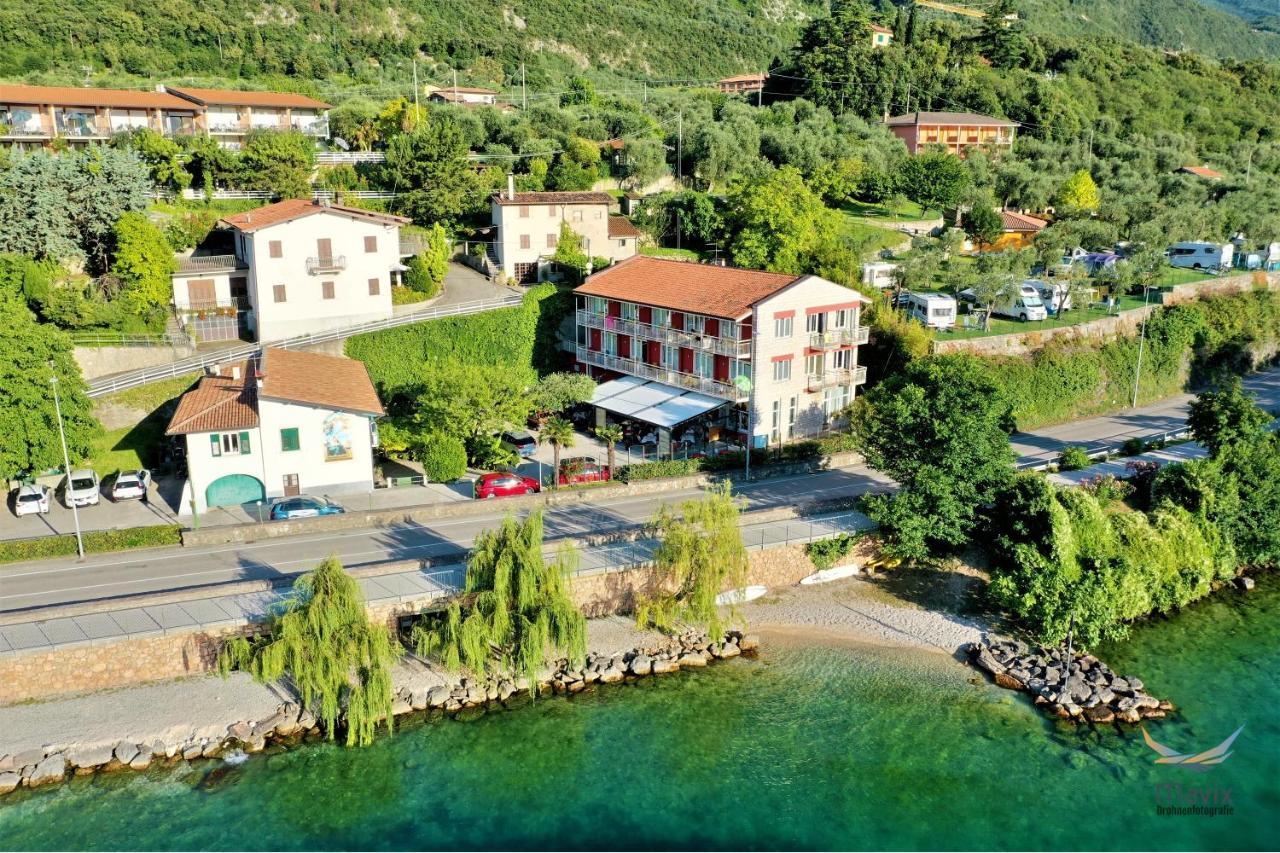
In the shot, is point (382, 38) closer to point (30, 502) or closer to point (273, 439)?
point (273, 439)

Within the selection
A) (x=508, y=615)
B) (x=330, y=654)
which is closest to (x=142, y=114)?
(x=330, y=654)

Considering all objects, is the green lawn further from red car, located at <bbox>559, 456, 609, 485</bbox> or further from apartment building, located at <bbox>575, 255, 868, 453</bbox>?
red car, located at <bbox>559, 456, 609, 485</bbox>

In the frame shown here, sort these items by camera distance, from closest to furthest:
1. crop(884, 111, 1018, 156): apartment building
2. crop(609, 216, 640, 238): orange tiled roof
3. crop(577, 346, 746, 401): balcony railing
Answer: crop(577, 346, 746, 401): balcony railing → crop(609, 216, 640, 238): orange tiled roof → crop(884, 111, 1018, 156): apartment building

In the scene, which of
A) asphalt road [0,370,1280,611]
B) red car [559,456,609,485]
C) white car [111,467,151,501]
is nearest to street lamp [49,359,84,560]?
asphalt road [0,370,1280,611]

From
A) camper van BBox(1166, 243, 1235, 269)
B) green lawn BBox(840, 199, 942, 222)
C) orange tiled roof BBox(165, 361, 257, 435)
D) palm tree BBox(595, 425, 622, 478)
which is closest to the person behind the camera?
orange tiled roof BBox(165, 361, 257, 435)

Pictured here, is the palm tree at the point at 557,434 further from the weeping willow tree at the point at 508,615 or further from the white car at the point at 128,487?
the white car at the point at 128,487
